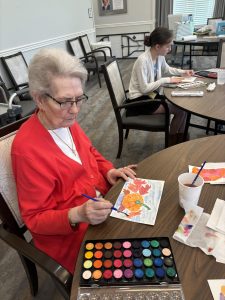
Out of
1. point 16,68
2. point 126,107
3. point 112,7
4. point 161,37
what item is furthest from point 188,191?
point 112,7

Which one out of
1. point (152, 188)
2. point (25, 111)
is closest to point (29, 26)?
point (25, 111)

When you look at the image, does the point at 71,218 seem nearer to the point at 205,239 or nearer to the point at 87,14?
the point at 205,239

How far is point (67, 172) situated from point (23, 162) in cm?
18

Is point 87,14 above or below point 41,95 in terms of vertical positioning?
below

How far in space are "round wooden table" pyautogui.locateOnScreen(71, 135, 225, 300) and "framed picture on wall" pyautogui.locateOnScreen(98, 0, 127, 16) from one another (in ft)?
23.3

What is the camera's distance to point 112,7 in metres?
7.13

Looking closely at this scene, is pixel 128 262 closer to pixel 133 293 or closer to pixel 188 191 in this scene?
pixel 133 293

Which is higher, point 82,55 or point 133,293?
point 133,293

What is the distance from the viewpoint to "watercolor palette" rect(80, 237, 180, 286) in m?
0.62

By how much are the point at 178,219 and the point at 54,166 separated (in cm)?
49

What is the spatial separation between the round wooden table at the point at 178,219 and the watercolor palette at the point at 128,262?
0.09 feet

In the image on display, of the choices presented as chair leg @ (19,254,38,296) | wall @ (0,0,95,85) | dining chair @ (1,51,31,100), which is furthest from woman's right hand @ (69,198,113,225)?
wall @ (0,0,95,85)

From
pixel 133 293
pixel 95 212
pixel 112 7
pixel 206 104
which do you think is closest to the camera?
pixel 133 293

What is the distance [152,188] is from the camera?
3.14ft
